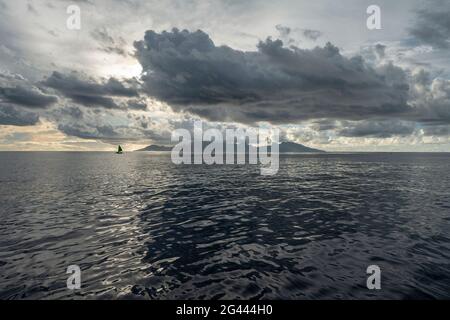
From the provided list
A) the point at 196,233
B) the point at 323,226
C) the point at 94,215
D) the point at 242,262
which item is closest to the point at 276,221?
the point at 323,226

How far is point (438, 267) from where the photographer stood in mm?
17094

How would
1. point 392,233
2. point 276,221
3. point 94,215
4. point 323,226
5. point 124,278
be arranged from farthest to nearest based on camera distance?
point 94,215, point 276,221, point 323,226, point 392,233, point 124,278

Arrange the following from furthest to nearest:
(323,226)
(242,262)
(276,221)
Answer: (276,221) → (323,226) → (242,262)

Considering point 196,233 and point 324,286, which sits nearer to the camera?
point 324,286

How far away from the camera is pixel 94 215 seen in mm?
32094

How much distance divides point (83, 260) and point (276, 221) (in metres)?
18.6
